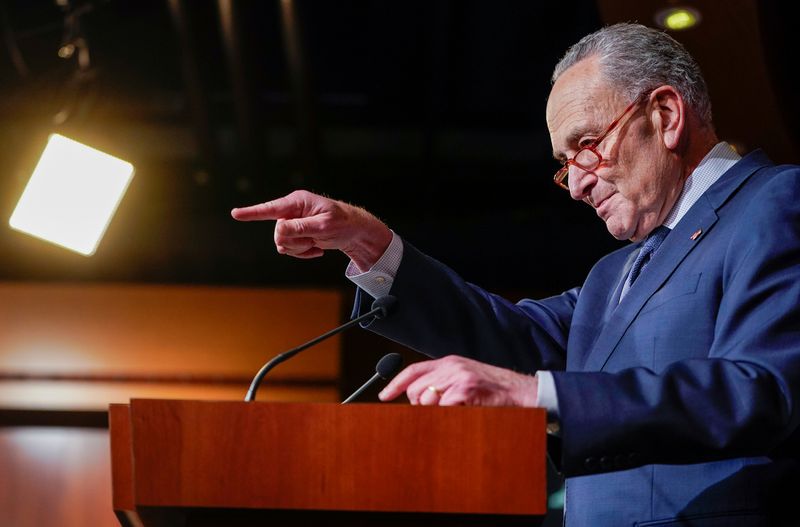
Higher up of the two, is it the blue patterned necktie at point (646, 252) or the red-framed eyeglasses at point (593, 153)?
the red-framed eyeglasses at point (593, 153)

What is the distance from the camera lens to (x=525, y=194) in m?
4.72

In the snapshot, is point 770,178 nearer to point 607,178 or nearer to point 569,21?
point 607,178

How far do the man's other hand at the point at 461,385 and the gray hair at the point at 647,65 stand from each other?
2.69ft

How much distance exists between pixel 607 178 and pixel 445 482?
0.92 meters

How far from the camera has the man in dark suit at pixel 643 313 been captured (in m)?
1.31

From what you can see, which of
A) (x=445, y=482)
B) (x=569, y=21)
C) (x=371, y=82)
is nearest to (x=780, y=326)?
(x=445, y=482)

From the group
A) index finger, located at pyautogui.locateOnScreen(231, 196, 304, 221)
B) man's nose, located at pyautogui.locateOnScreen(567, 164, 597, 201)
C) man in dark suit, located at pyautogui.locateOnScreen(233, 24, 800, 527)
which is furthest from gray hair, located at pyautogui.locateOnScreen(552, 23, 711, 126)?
index finger, located at pyautogui.locateOnScreen(231, 196, 304, 221)

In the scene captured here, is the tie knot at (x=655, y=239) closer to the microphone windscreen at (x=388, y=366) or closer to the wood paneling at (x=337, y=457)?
the microphone windscreen at (x=388, y=366)

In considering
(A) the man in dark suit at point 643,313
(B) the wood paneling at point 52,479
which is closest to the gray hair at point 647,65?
(A) the man in dark suit at point 643,313

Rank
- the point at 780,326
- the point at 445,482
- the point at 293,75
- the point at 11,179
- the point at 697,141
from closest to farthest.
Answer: the point at 445,482 → the point at 780,326 → the point at 697,141 → the point at 293,75 → the point at 11,179

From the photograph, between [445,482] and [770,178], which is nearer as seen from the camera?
[445,482]

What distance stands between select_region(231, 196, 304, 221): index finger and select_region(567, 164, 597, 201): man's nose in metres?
0.56

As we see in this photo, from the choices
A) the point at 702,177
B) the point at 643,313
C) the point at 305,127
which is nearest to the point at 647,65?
the point at 702,177

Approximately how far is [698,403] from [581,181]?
2.36 feet
